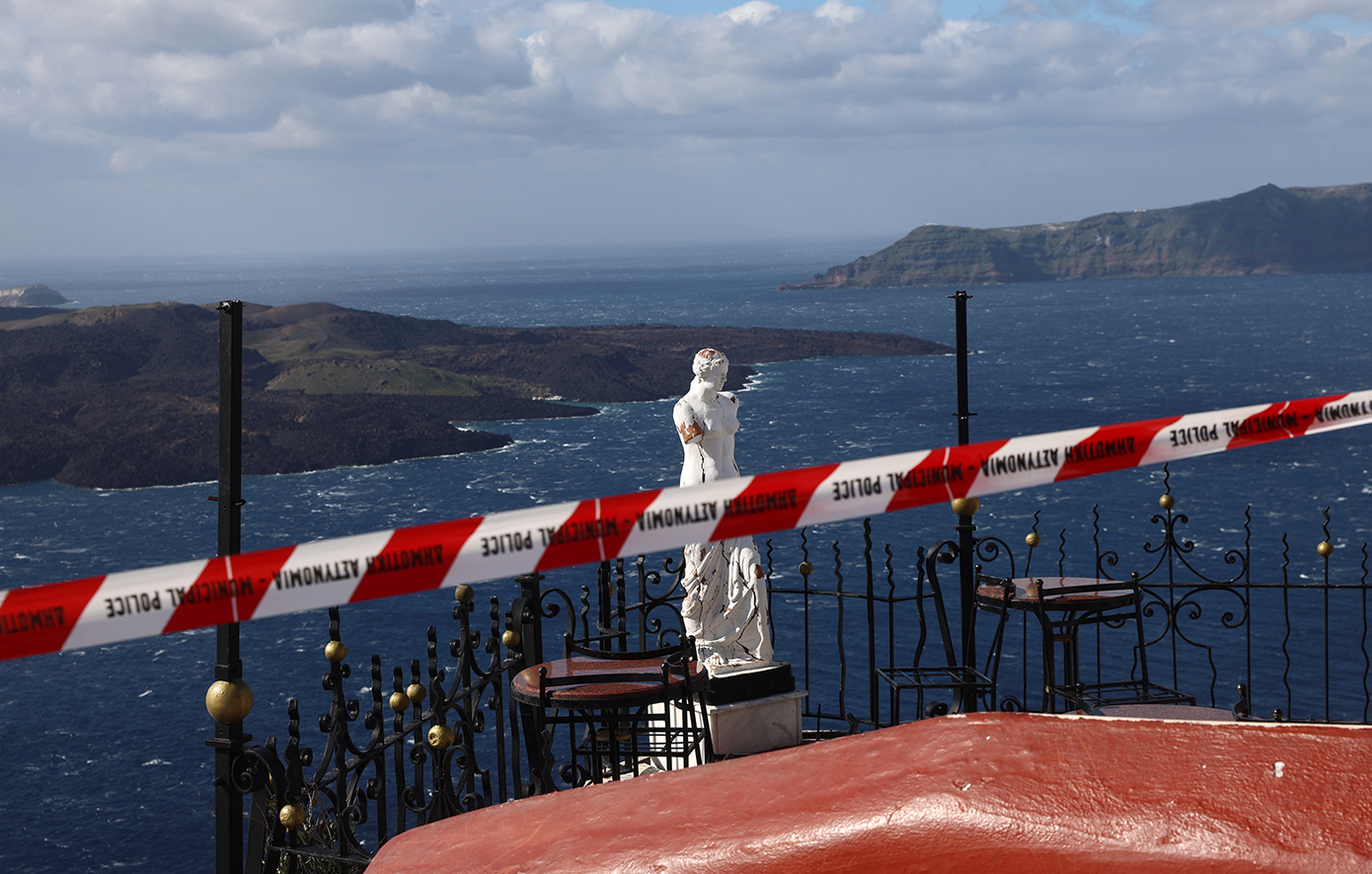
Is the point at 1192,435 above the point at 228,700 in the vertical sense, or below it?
above

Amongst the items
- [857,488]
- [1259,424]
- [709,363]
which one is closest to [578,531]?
[857,488]

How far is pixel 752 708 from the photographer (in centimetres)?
782

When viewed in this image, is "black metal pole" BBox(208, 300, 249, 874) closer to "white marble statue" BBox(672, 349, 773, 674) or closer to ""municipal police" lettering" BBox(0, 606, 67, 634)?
""municipal police" lettering" BBox(0, 606, 67, 634)

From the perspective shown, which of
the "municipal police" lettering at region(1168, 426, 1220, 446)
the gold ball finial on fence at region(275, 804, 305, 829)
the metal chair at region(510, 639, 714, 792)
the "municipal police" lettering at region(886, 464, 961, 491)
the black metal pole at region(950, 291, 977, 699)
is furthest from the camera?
the black metal pole at region(950, 291, 977, 699)

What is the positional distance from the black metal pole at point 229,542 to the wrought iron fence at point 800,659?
77 mm

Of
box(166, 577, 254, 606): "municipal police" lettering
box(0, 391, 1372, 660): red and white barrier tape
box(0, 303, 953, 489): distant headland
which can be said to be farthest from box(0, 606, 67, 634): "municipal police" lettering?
box(0, 303, 953, 489): distant headland

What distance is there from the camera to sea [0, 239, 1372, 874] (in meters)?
43.1

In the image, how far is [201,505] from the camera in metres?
92.6

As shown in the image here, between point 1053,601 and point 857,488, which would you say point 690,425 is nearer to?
point 1053,601

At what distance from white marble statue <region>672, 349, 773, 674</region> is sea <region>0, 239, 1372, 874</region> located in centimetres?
378

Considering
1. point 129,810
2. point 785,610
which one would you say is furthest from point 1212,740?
point 785,610

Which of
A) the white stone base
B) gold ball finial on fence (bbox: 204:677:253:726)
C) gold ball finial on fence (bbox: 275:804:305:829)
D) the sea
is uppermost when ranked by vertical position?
gold ball finial on fence (bbox: 204:677:253:726)

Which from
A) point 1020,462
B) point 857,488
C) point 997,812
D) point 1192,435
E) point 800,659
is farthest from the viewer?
point 800,659

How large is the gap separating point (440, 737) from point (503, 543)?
88.8 inches
